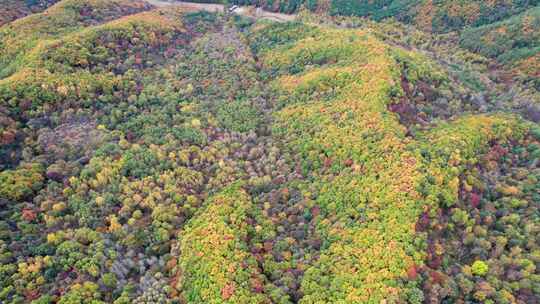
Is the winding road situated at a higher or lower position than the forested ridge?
higher

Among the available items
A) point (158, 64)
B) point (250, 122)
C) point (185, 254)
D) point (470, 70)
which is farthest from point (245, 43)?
point (185, 254)

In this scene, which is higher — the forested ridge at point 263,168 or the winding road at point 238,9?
the winding road at point 238,9

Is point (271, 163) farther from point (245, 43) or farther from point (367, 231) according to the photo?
point (245, 43)

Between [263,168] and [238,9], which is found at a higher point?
[238,9]

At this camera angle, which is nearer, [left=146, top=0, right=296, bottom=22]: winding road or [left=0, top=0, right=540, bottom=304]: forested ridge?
[left=0, top=0, right=540, bottom=304]: forested ridge

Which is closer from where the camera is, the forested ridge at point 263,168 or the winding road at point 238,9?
the forested ridge at point 263,168
